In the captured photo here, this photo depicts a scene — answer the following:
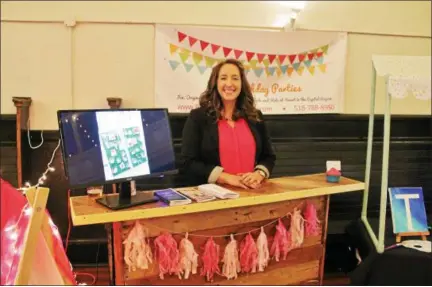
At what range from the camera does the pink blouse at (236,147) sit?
2.09 m

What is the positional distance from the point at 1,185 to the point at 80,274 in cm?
206

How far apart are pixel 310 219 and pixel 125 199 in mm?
1037

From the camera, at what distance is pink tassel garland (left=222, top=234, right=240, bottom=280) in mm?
1857

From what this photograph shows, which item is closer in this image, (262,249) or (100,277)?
(262,249)

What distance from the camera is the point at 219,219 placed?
1.84m

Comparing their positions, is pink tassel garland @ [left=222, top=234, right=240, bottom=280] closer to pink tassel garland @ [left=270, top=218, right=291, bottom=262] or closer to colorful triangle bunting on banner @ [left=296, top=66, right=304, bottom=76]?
pink tassel garland @ [left=270, top=218, right=291, bottom=262]

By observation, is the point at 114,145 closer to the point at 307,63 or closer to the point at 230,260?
the point at 230,260

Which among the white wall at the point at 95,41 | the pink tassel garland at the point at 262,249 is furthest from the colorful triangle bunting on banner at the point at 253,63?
the pink tassel garland at the point at 262,249

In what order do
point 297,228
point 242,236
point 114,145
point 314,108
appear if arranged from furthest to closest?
point 314,108 < point 297,228 < point 242,236 < point 114,145

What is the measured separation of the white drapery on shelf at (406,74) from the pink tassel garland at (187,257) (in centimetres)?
137

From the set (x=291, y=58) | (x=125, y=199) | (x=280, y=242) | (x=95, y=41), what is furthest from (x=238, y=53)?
(x=125, y=199)

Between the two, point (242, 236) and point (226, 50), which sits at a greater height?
point (226, 50)

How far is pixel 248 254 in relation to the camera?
6.27ft

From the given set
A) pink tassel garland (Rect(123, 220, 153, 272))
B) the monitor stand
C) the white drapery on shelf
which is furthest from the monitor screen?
the white drapery on shelf
